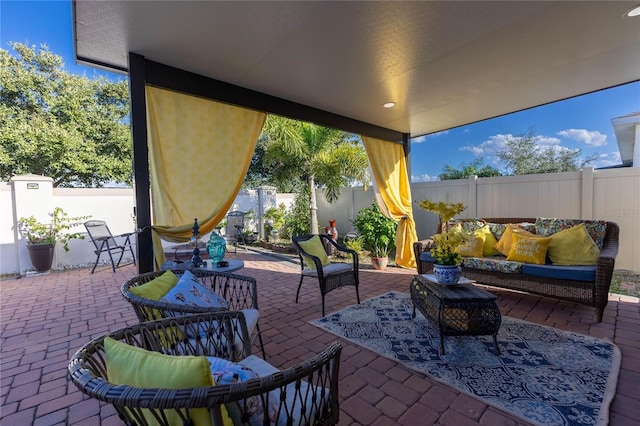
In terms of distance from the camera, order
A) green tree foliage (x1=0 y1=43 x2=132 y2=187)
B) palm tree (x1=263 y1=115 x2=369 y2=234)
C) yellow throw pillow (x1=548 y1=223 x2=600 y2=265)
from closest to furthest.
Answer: yellow throw pillow (x1=548 y1=223 x2=600 y2=265), palm tree (x1=263 y1=115 x2=369 y2=234), green tree foliage (x1=0 y1=43 x2=132 y2=187)

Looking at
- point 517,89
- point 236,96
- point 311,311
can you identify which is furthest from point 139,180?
point 517,89

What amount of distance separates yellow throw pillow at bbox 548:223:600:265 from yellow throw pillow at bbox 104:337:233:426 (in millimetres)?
3734

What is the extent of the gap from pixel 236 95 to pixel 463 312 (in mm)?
3058

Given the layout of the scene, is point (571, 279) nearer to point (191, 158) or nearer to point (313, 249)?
point (313, 249)

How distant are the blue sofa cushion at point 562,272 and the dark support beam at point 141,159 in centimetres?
382

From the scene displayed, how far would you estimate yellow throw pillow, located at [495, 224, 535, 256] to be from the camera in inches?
146

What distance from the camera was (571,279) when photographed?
2.92 m

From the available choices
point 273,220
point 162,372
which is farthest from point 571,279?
point 273,220

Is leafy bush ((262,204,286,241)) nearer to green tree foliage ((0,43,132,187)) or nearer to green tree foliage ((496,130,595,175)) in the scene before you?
green tree foliage ((0,43,132,187))

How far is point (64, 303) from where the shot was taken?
3662 mm

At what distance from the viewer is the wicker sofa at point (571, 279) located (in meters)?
2.74

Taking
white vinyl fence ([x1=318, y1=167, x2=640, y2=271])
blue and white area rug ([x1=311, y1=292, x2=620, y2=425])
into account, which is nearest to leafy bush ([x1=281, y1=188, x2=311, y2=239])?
white vinyl fence ([x1=318, y1=167, x2=640, y2=271])

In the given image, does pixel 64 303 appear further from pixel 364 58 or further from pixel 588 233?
pixel 588 233

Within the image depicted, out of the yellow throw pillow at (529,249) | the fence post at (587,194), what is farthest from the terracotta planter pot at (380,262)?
the fence post at (587,194)
